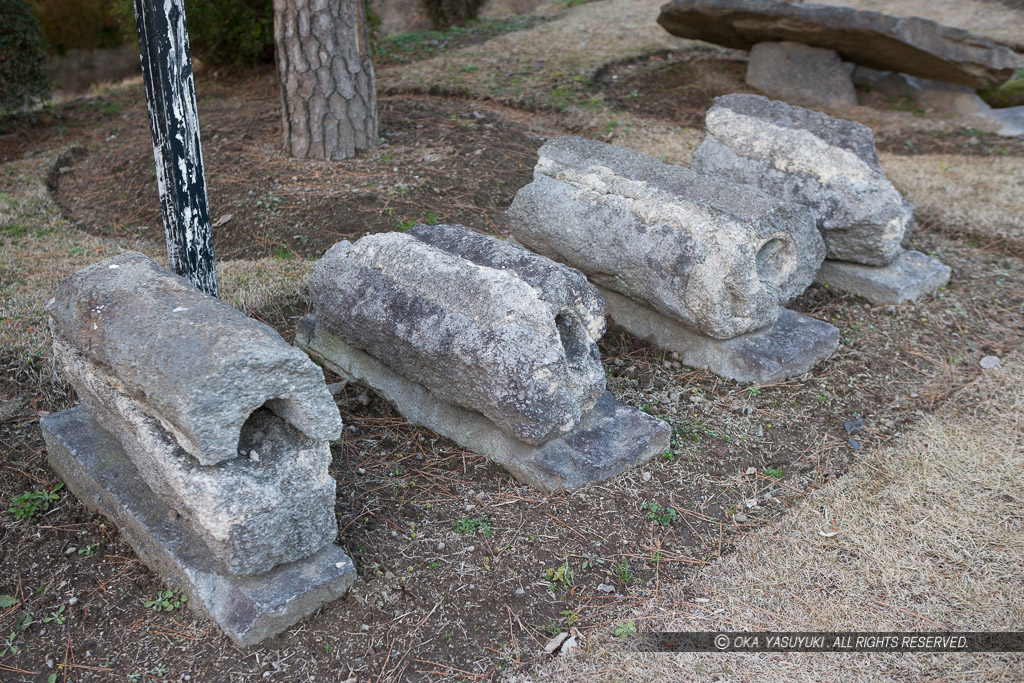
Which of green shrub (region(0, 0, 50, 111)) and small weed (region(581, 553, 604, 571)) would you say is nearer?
small weed (region(581, 553, 604, 571))

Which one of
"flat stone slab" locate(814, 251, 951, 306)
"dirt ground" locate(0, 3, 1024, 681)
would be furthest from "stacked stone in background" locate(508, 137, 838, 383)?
"flat stone slab" locate(814, 251, 951, 306)

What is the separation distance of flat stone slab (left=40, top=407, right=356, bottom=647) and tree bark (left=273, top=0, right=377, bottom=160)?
3.32 metres

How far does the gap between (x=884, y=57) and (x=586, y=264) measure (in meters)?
5.27

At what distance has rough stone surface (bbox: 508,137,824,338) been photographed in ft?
12.1

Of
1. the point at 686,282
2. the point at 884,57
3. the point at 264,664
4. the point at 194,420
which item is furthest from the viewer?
the point at 884,57

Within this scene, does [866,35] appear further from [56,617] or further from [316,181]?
[56,617]

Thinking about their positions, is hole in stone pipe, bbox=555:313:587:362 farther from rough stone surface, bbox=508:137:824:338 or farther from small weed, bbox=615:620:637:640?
small weed, bbox=615:620:637:640

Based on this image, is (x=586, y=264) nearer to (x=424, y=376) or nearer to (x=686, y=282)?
(x=686, y=282)

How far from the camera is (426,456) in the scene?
3352 millimetres

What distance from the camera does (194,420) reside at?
7.45ft

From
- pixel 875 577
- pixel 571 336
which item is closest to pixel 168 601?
pixel 571 336

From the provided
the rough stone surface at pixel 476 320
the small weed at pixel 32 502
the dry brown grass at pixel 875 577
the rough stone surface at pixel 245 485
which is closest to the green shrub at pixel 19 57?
the rough stone surface at pixel 476 320

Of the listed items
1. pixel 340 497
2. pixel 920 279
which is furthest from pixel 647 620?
pixel 920 279

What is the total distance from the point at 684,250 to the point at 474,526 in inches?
62.8
